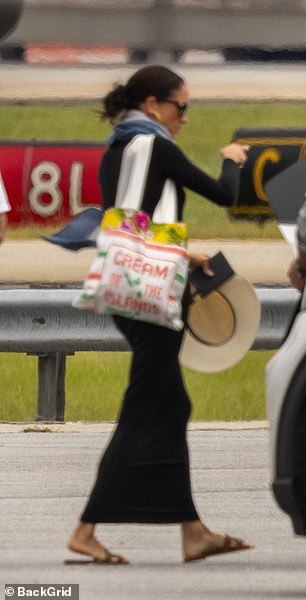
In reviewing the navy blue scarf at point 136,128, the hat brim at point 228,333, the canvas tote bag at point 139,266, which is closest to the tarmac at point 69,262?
the hat brim at point 228,333

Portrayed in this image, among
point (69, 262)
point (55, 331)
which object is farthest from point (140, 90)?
point (69, 262)

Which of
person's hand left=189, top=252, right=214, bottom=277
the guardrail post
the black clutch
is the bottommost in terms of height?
the guardrail post

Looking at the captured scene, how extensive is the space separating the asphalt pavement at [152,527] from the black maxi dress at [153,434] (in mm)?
191

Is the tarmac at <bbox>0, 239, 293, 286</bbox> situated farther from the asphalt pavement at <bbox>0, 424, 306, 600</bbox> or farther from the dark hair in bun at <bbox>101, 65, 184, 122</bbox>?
the dark hair in bun at <bbox>101, 65, 184, 122</bbox>

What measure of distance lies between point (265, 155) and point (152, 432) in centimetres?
948

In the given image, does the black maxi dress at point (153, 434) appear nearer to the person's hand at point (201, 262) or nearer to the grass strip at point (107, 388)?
the person's hand at point (201, 262)

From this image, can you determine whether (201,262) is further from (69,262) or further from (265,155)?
(69,262)

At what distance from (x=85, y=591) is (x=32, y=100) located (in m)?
20.9

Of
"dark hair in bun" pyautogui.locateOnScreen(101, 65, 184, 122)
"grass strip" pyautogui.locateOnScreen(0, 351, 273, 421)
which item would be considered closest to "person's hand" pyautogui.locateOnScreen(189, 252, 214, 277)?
"dark hair in bun" pyautogui.locateOnScreen(101, 65, 184, 122)

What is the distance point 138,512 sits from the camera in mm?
7617

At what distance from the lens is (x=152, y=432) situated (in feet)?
25.1

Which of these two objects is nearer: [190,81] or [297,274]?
[297,274]

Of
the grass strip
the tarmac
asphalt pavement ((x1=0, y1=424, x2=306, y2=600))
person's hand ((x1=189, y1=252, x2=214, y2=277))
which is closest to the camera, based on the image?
asphalt pavement ((x1=0, y1=424, x2=306, y2=600))

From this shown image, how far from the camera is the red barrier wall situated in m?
17.5
